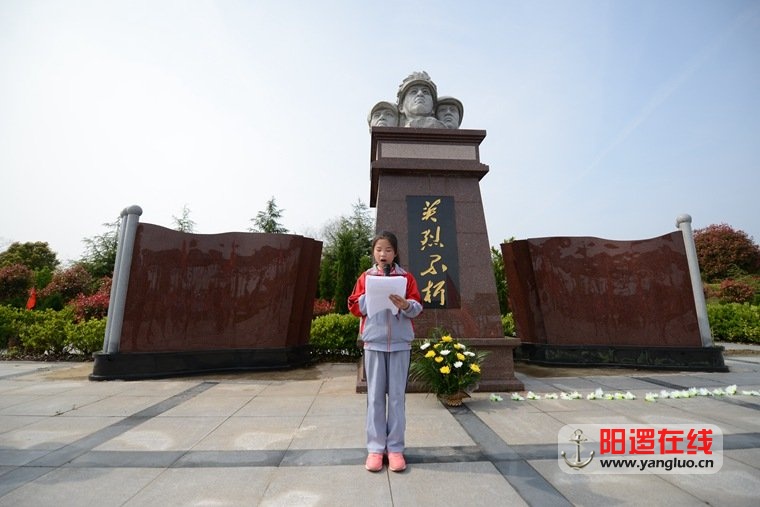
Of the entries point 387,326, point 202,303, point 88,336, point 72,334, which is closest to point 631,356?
point 387,326

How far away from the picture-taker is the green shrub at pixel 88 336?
7.77m

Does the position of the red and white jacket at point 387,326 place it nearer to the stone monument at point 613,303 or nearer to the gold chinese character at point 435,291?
the gold chinese character at point 435,291

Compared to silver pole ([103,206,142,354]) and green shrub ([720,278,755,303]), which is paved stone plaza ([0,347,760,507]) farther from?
green shrub ([720,278,755,303])

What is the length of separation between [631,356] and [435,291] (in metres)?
4.44

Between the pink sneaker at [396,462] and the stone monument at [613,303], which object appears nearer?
the pink sneaker at [396,462]

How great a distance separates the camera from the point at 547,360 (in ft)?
23.5

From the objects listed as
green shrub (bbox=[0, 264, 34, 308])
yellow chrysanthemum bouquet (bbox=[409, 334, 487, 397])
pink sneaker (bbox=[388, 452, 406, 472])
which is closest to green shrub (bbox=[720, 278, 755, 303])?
yellow chrysanthemum bouquet (bbox=[409, 334, 487, 397])

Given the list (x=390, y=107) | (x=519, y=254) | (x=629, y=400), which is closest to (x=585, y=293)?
(x=519, y=254)

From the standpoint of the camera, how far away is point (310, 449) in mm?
2822

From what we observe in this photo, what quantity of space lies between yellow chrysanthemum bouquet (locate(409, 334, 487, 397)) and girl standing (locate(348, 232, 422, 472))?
4.78 ft

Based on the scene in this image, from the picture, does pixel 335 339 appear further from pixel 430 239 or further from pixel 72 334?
pixel 72 334

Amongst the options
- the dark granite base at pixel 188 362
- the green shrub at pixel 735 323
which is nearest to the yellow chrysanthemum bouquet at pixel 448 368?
the dark granite base at pixel 188 362

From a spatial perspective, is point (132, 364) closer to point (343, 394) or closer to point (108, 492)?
point (343, 394)

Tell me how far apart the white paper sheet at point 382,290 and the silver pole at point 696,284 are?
672 cm
